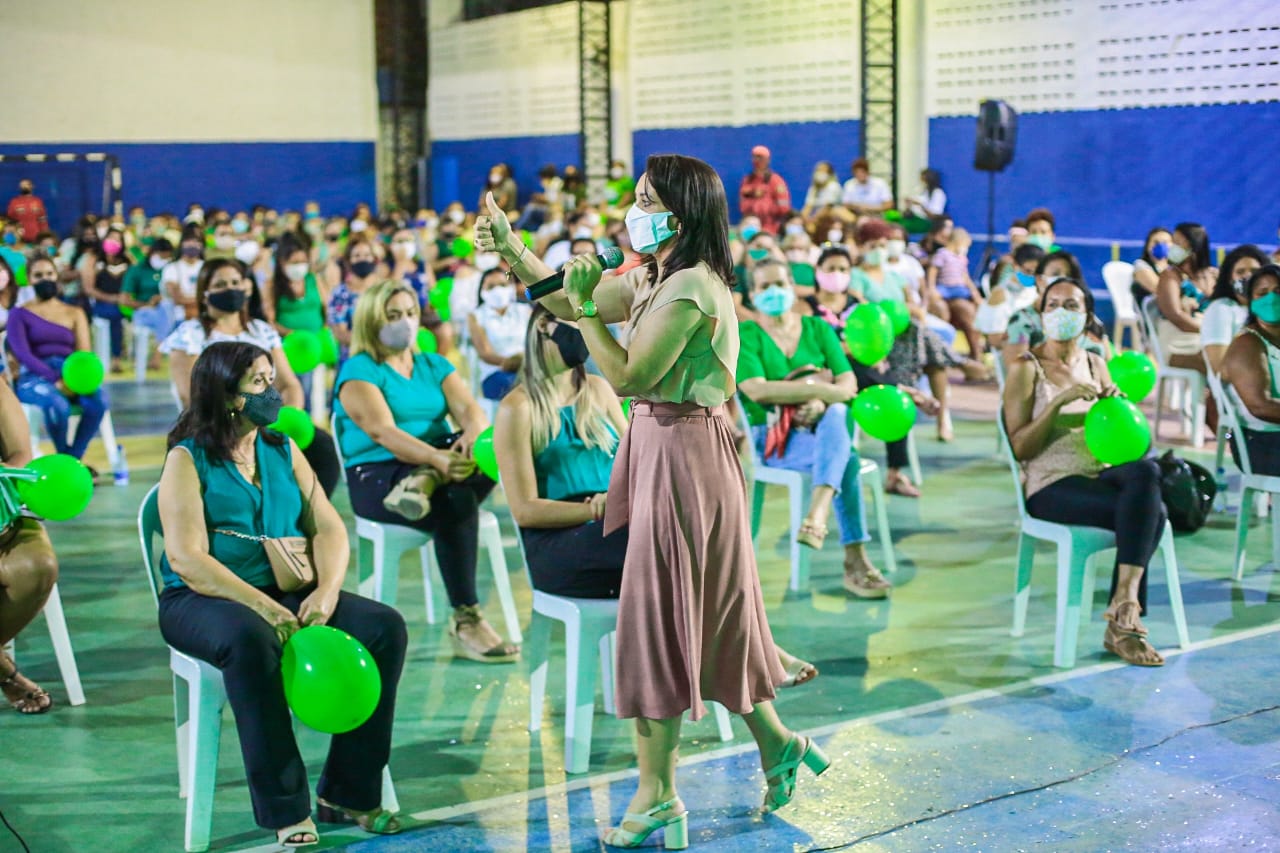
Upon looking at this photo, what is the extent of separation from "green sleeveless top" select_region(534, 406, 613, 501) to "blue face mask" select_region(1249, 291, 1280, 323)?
2709 millimetres

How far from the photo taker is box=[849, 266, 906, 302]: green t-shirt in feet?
24.8

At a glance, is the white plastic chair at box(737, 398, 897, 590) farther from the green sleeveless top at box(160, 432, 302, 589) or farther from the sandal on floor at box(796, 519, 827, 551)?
the green sleeveless top at box(160, 432, 302, 589)

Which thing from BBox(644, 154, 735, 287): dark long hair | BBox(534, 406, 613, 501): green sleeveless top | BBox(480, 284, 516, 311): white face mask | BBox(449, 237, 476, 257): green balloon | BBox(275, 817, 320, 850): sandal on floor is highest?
BBox(644, 154, 735, 287): dark long hair

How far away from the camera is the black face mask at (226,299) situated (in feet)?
17.9

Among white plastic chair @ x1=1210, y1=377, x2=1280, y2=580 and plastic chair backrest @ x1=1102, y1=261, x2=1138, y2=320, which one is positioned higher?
plastic chair backrest @ x1=1102, y1=261, x2=1138, y2=320

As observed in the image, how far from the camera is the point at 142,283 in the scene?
10.9 meters

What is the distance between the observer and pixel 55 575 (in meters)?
4.06

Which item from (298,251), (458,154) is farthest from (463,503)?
(458,154)

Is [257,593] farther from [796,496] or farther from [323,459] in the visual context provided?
[796,496]

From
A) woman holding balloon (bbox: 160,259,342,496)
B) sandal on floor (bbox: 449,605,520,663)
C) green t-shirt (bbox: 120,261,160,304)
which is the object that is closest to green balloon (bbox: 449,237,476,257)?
green t-shirt (bbox: 120,261,160,304)

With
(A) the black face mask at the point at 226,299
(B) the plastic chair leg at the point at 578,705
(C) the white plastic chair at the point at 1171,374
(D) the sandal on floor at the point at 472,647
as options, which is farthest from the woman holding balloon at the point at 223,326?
(C) the white plastic chair at the point at 1171,374

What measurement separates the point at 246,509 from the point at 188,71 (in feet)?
63.4

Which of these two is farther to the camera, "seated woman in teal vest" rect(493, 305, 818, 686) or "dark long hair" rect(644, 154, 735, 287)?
"seated woman in teal vest" rect(493, 305, 818, 686)

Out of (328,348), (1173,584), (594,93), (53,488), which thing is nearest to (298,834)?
(53,488)
